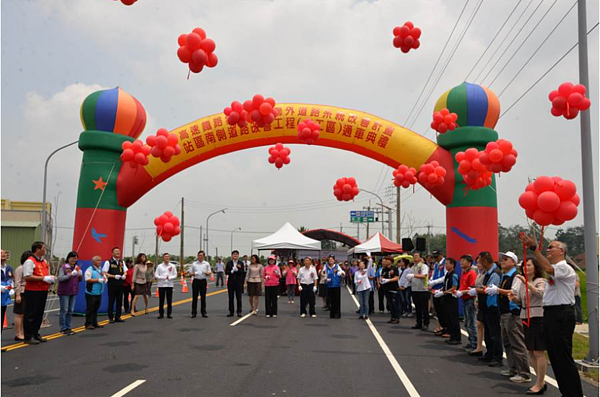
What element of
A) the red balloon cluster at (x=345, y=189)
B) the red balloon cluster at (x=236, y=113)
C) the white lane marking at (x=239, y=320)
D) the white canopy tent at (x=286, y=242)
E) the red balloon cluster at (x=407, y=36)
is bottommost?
the white lane marking at (x=239, y=320)

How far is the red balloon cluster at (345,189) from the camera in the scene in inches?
611

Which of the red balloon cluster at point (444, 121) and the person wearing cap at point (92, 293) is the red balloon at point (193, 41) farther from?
the red balloon cluster at point (444, 121)

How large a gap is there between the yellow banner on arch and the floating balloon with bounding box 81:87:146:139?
4.64 ft

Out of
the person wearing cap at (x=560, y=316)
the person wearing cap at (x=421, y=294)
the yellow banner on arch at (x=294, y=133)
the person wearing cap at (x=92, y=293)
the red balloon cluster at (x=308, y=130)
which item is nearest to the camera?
the person wearing cap at (x=560, y=316)

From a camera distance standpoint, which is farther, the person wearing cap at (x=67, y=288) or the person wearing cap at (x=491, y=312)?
A: the person wearing cap at (x=67, y=288)

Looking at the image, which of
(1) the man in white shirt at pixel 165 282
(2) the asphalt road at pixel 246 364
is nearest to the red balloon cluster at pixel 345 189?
(2) the asphalt road at pixel 246 364

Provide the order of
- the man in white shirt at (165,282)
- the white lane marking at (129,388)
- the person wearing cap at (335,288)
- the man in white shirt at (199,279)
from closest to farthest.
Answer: the white lane marking at (129,388)
the man in white shirt at (165,282)
the man in white shirt at (199,279)
the person wearing cap at (335,288)

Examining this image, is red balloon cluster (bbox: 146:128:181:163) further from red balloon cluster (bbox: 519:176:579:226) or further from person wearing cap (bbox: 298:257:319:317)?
red balloon cluster (bbox: 519:176:579:226)

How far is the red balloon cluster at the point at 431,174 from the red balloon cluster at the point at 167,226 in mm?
6726

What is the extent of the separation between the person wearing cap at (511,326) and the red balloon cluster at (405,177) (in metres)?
6.50

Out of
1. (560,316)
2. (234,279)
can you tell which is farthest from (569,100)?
(234,279)

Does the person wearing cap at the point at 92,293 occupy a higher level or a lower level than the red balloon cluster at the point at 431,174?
lower

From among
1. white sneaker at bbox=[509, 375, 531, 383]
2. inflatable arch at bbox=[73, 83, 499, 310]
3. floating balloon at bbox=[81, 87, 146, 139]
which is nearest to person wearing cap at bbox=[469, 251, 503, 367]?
white sneaker at bbox=[509, 375, 531, 383]

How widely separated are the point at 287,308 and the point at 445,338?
760 centimetres
